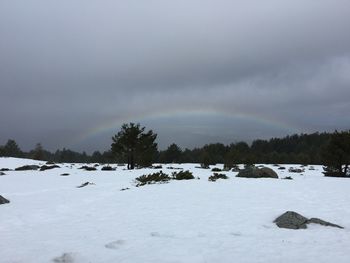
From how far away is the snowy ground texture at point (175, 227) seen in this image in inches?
282

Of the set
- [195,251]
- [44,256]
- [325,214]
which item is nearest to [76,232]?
[44,256]

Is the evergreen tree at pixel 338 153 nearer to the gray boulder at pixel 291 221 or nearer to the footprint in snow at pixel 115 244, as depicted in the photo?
the gray boulder at pixel 291 221

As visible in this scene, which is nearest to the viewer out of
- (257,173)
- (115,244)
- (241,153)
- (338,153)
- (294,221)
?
(115,244)

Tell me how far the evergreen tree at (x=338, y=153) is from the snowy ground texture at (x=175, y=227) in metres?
14.0

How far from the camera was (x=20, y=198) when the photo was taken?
15602mm

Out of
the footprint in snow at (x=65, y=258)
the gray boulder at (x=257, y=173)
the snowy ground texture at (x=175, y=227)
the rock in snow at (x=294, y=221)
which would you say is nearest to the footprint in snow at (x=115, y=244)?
the snowy ground texture at (x=175, y=227)

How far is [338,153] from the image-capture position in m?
28.8

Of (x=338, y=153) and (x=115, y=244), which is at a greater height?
(x=338, y=153)

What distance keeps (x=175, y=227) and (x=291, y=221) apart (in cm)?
323

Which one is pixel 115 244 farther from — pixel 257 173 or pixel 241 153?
pixel 241 153

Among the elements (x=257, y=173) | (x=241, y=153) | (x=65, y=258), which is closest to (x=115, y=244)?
(x=65, y=258)

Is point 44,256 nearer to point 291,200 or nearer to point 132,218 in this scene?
point 132,218

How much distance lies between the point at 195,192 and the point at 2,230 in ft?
26.1

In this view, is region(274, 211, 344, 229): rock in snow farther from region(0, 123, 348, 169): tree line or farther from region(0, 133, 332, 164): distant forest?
region(0, 133, 332, 164): distant forest
